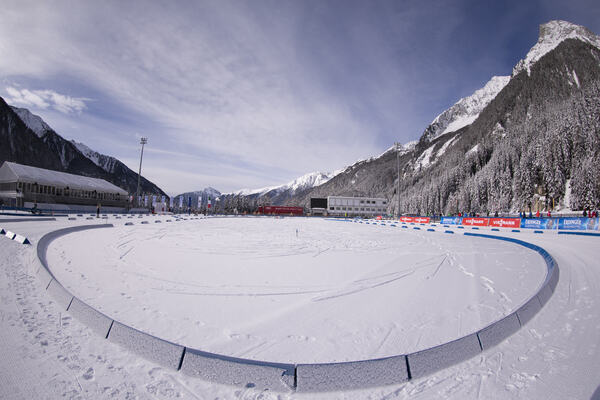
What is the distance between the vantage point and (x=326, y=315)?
13.3ft

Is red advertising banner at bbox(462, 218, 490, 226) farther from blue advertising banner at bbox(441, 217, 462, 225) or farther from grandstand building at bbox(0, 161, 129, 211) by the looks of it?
grandstand building at bbox(0, 161, 129, 211)

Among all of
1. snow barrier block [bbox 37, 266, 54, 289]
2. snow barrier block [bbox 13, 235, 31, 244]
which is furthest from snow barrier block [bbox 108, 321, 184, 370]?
snow barrier block [bbox 13, 235, 31, 244]

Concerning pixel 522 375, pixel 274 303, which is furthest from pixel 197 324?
pixel 522 375

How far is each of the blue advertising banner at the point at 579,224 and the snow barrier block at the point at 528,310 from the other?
26.8 metres

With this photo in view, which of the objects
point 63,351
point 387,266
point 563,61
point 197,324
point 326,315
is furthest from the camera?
point 563,61

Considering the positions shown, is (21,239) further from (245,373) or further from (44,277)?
(245,373)

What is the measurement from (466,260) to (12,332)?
10.8m

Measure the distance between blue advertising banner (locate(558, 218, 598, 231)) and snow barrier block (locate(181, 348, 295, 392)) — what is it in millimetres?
31230

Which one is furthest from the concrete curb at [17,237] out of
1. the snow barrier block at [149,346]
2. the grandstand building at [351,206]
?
the grandstand building at [351,206]

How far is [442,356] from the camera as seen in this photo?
8.96 feet

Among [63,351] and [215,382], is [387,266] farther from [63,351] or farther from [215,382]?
[63,351]

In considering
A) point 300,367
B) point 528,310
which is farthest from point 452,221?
point 300,367

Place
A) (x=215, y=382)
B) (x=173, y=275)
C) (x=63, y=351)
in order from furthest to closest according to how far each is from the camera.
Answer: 1. (x=173, y=275)
2. (x=63, y=351)
3. (x=215, y=382)

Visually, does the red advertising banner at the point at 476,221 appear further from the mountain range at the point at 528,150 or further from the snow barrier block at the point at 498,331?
the snow barrier block at the point at 498,331
